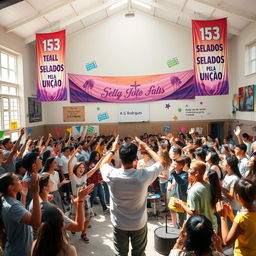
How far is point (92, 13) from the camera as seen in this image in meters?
10.7

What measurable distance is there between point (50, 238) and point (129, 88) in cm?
1104

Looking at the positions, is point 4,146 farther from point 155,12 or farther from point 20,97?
point 155,12

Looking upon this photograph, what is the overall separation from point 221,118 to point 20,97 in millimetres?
9324

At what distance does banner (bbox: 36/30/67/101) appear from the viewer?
8664 millimetres

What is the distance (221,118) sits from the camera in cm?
1248

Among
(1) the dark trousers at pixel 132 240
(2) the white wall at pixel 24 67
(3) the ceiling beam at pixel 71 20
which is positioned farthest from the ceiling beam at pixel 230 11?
(1) the dark trousers at pixel 132 240

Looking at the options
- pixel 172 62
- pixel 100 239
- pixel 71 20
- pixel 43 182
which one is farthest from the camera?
pixel 172 62

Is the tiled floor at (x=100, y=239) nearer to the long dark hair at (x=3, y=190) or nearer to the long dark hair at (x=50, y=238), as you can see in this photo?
the long dark hair at (x=3, y=190)

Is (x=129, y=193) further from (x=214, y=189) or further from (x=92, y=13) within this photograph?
(x=92, y=13)

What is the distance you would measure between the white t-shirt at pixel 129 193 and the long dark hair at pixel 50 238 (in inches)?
31.3

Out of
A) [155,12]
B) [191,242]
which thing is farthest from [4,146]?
[155,12]

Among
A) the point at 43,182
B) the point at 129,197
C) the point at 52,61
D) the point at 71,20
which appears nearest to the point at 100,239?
the point at 43,182

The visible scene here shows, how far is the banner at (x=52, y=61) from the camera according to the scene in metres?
8.66

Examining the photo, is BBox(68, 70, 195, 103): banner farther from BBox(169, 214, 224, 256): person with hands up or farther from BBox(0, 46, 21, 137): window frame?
BBox(169, 214, 224, 256): person with hands up
